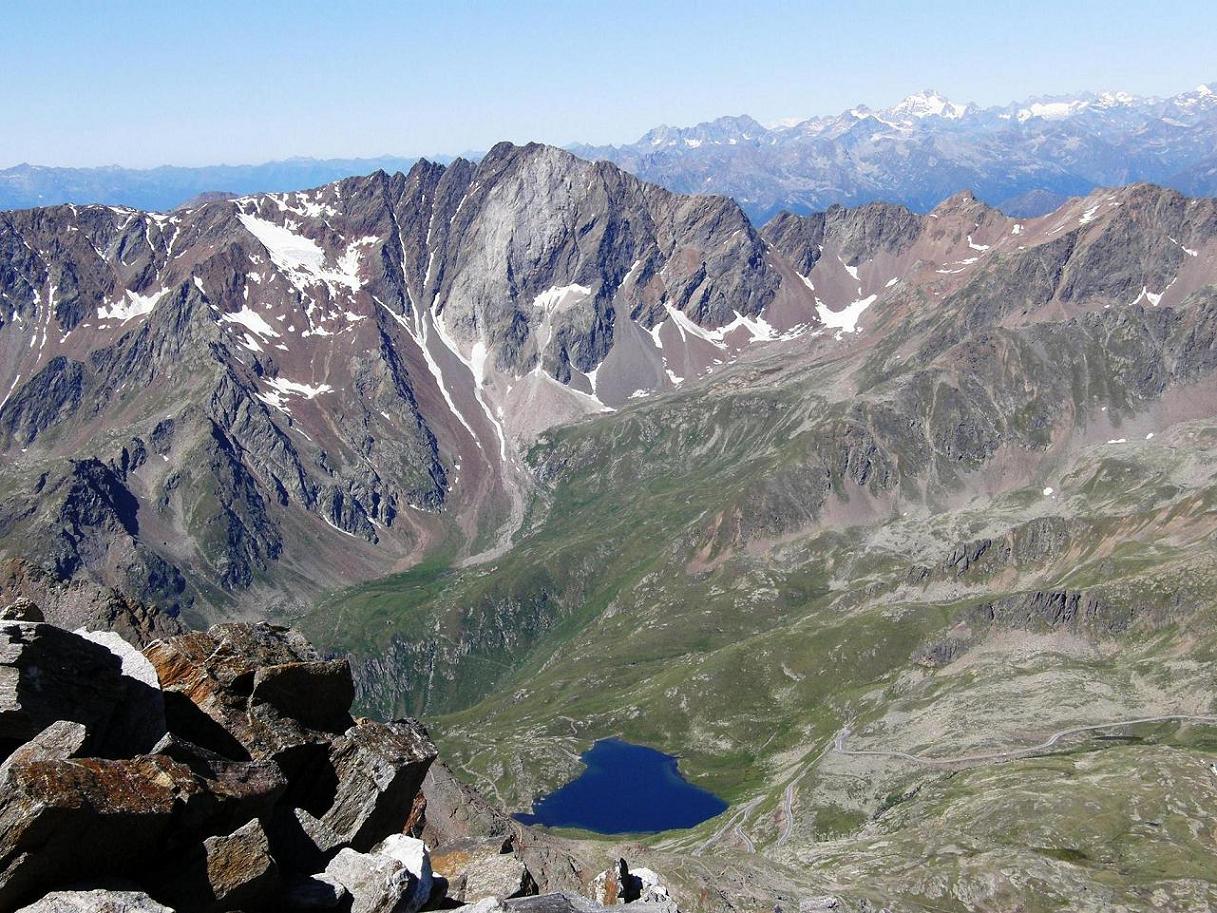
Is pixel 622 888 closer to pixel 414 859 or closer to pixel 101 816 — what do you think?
pixel 414 859

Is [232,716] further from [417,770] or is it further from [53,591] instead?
[53,591]

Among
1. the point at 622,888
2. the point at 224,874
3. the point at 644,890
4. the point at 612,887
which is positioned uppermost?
the point at 224,874

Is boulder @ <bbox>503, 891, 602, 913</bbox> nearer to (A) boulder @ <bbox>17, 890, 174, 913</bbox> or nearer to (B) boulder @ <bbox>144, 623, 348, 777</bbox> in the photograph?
(A) boulder @ <bbox>17, 890, 174, 913</bbox>

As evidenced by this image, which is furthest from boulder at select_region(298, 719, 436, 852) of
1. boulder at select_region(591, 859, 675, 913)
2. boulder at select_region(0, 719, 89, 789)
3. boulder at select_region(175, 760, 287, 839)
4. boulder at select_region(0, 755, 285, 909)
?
boulder at select_region(591, 859, 675, 913)

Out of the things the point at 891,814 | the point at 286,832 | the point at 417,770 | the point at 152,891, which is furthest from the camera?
the point at 891,814

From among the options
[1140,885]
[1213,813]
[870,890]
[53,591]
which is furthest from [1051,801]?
[53,591]

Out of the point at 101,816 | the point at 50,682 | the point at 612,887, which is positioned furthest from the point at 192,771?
the point at 612,887

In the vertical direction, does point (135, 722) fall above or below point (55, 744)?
below
